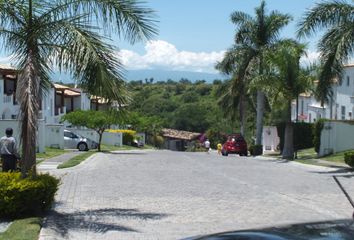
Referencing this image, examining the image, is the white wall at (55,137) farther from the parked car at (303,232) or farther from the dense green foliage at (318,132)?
the parked car at (303,232)

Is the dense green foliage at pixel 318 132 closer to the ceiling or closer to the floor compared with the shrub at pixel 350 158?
closer to the ceiling

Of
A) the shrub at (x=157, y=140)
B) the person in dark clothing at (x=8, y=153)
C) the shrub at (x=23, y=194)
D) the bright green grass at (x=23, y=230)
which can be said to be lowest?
the shrub at (x=157, y=140)

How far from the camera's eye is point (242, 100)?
52.7 meters

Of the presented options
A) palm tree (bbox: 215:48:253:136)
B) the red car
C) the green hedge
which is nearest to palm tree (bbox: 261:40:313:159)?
the green hedge

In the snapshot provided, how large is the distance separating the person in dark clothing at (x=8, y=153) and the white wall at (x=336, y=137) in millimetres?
20835

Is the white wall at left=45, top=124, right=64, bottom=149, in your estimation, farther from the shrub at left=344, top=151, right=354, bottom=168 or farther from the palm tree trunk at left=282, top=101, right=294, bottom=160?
the shrub at left=344, top=151, right=354, bottom=168

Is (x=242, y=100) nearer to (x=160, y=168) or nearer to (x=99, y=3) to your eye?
(x=160, y=168)

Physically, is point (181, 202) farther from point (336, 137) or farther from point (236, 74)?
point (236, 74)

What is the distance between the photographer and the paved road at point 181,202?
33.4 feet

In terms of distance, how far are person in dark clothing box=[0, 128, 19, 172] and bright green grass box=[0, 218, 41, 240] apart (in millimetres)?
4409

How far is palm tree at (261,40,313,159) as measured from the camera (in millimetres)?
32656

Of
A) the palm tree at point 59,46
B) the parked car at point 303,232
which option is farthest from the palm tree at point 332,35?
the parked car at point 303,232

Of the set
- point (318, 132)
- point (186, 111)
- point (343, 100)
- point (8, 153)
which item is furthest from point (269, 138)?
point (186, 111)

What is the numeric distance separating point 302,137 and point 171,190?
25516mm
